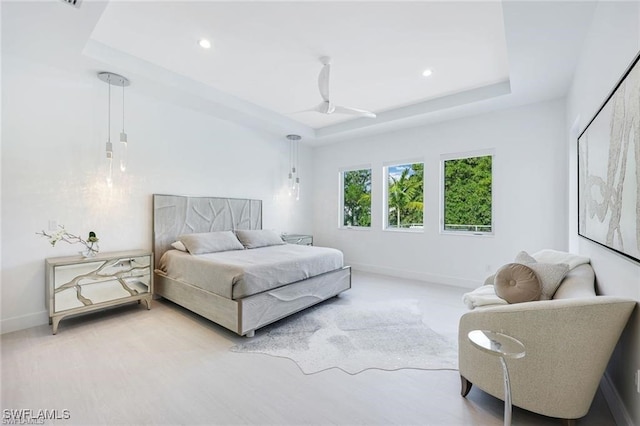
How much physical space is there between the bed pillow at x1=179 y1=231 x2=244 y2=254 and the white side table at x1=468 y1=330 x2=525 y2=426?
11.1 ft

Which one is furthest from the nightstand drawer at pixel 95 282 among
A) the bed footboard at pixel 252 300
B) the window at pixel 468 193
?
the window at pixel 468 193

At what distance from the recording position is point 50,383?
2.06 m

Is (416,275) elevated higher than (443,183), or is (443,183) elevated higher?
(443,183)

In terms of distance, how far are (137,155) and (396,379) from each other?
156 inches

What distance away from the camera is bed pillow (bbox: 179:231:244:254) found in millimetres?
3813

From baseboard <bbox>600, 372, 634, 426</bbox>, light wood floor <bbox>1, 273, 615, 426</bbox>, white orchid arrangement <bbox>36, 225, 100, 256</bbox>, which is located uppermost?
white orchid arrangement <bbox>36, 225, 100, 256</bbox>

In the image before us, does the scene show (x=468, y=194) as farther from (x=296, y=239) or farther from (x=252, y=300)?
(x=252, y=300)

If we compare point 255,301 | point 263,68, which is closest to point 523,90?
point 263,68

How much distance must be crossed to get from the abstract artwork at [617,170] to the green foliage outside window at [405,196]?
115 inches

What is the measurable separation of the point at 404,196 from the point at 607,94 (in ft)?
11.7

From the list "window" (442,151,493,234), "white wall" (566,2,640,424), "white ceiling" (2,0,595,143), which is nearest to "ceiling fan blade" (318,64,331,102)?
"white ceiling" (2,0,595,143)

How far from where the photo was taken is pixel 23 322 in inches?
116

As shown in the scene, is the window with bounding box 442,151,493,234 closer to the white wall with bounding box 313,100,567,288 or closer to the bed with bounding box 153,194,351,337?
the white wall with bounding box 313,100,567,288

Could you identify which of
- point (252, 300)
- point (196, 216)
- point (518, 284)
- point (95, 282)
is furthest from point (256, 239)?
point (518, 284)
